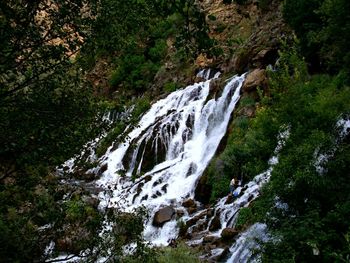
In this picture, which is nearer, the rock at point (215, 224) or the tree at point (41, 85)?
the tree at point (41, 85)

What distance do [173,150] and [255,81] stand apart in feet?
16.3

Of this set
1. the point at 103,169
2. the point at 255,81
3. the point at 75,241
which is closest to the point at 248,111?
the point at 255,81

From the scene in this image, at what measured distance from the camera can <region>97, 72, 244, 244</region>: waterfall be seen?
19.3 meters

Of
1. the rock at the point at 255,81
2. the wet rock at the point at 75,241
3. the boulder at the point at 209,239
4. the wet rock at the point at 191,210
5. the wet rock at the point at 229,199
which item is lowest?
the wet rock at the point at 191,210

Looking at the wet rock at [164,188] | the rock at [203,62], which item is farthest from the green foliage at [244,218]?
the rock at [203,62]

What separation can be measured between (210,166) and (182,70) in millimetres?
15175

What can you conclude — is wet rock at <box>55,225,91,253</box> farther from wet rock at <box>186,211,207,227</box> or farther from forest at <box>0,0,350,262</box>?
wet rock at <box>186,211,207,227</box>

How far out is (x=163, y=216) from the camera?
16406 mm

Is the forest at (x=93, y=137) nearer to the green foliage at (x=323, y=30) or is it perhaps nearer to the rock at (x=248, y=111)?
the green foliage at (x=323, y=30)

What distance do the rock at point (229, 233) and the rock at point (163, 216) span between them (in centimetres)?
346

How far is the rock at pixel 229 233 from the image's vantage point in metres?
12.9

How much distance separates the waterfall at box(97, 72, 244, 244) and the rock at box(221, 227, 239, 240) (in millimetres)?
4434

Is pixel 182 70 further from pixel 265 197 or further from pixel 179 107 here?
pixel 265 197

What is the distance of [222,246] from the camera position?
12.7m
